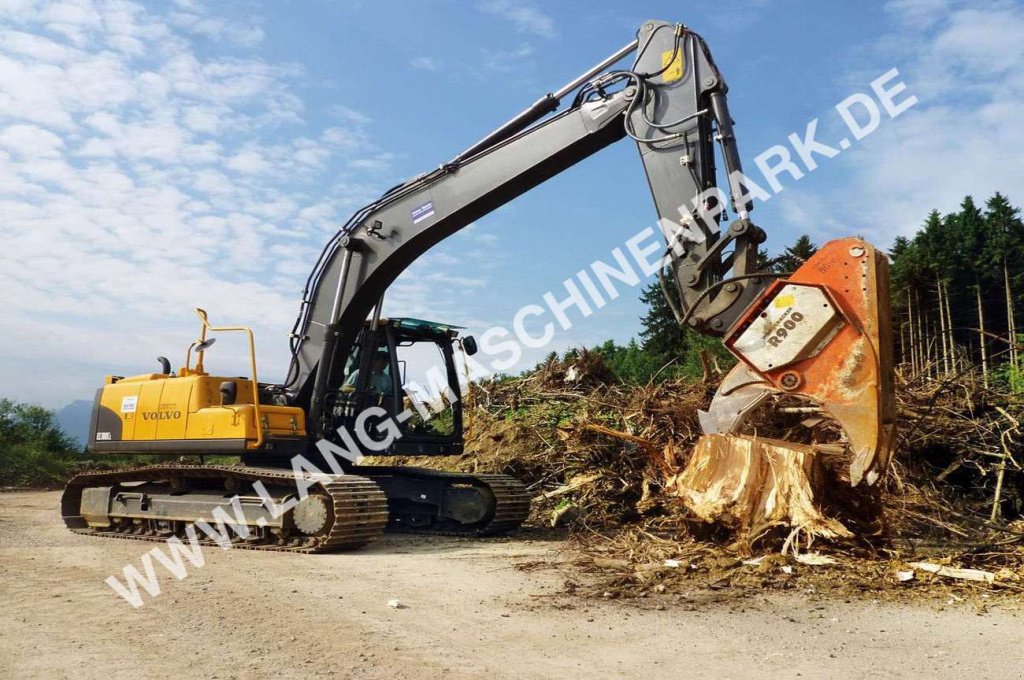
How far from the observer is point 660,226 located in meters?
6.55

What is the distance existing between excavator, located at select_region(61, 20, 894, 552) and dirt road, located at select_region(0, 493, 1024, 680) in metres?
1.12

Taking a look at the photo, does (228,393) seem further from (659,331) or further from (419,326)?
(659,331)

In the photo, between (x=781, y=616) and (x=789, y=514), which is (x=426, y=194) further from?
(x=781, y=616)

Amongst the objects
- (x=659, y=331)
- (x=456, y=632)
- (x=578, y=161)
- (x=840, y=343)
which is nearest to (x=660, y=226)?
(x=578, y=161)

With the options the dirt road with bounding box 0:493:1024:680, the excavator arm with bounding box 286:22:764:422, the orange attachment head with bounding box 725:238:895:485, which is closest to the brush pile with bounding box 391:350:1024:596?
the dirt road with bounding box 0:493:1024:680

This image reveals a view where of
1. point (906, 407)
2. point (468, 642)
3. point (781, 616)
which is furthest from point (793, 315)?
point (906, 407)

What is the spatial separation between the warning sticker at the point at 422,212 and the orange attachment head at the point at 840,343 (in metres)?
3.97

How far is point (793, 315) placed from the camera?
5.36 m

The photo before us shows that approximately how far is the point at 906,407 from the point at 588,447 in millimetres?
3486

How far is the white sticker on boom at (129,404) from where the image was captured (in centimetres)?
904

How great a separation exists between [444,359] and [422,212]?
1.99m

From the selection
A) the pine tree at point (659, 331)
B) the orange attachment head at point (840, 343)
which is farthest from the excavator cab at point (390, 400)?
the pine tree at point (659, 331)

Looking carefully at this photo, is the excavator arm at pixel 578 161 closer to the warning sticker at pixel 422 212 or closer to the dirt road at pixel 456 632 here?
the warning sticker at pixel 422 212

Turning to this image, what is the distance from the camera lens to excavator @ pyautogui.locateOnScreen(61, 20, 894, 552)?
5.30 m
